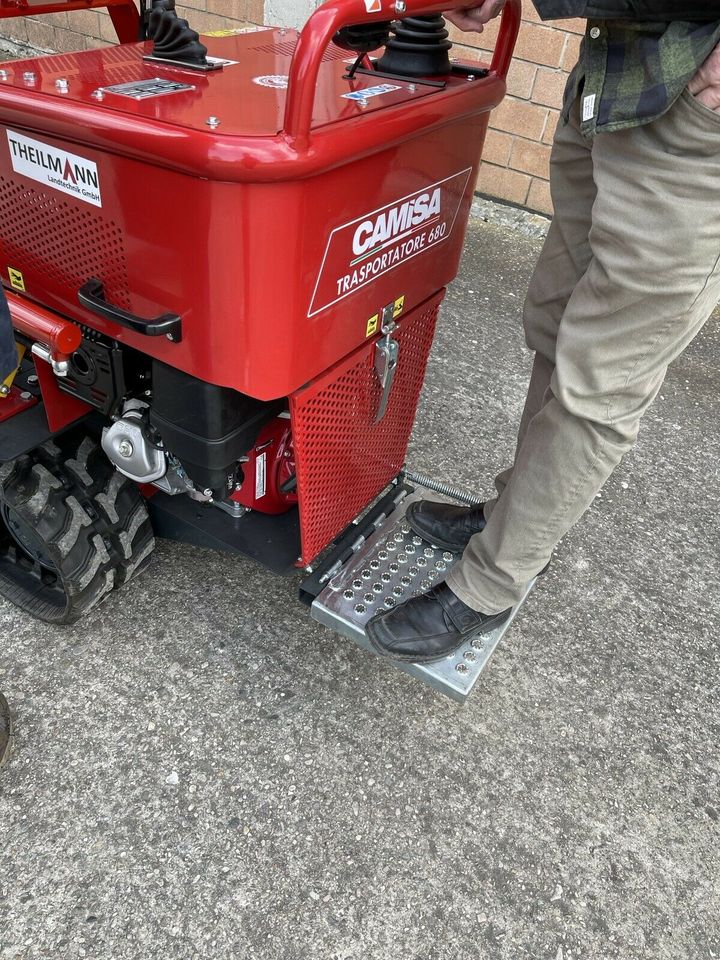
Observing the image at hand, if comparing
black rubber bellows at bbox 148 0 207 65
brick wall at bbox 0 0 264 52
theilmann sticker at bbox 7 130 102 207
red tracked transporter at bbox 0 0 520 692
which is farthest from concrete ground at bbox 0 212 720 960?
brick wall at bbox 0 0 264 52

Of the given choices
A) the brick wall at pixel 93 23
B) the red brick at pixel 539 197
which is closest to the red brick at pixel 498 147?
the red brick at pixel 539 197

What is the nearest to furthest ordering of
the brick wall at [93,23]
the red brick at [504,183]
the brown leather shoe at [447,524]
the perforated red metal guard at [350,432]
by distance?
the perforated red metal guard at [350,432]
the brown leather shoe at [447,524]
the red brick at [504,183]
the brick wall at [93,23]

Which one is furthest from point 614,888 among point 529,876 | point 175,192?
point 175,192

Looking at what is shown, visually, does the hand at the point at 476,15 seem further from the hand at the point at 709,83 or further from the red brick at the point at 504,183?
the red brick at the point at 504,183

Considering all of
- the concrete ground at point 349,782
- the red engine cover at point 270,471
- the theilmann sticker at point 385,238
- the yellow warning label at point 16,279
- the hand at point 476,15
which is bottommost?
the concrete ground at point 349,782

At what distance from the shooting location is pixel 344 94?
1285 mm

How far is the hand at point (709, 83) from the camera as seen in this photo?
102cm

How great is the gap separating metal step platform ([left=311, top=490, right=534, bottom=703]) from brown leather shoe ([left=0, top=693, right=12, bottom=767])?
655 millimetres

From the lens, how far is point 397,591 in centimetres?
172

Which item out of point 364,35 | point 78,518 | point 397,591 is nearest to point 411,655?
point 397,591

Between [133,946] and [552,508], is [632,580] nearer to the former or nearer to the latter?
[552,508]

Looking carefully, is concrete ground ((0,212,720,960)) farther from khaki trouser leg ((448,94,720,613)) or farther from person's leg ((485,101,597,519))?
person's leg ((485,101,597,519))

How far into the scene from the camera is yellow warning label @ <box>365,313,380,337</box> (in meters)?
1.45

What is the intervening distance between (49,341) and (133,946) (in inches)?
41.4
